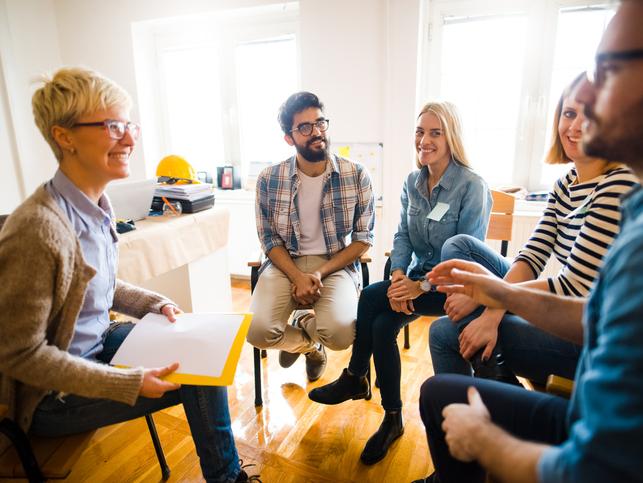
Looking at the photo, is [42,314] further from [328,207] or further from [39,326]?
[328,207]

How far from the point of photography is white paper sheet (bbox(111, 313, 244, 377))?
3.47 ft

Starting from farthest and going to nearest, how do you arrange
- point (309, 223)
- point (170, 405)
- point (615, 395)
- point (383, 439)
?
1. point (309, 223)
2. point (383, 439)
3. point (170, 405)
4. point (615, 395)

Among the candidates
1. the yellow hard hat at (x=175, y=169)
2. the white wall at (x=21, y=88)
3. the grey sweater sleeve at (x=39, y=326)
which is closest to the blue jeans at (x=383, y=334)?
the grey sweater sleeve at (x=39, y=326)

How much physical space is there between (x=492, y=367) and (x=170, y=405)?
941 millimetres

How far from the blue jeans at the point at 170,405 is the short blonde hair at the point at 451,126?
1.33 metres

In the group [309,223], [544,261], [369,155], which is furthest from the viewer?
[369,155]

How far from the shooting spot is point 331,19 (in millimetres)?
2770

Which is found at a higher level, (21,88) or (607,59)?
(21,88)

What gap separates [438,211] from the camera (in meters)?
1.71

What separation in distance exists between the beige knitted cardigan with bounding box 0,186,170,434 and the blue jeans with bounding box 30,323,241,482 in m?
0.05

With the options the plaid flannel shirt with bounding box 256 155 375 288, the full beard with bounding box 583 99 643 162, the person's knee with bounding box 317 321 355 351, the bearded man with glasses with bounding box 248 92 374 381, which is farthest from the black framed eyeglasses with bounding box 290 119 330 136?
the full beard with bounding box 583 99 643 162

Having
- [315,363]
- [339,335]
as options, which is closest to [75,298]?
[339,335]

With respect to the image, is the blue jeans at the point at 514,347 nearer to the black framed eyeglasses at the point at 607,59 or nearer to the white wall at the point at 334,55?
the black framed eyeglasses at the point at 607,59

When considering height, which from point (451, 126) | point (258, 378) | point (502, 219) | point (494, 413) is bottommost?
point (258, 378)
